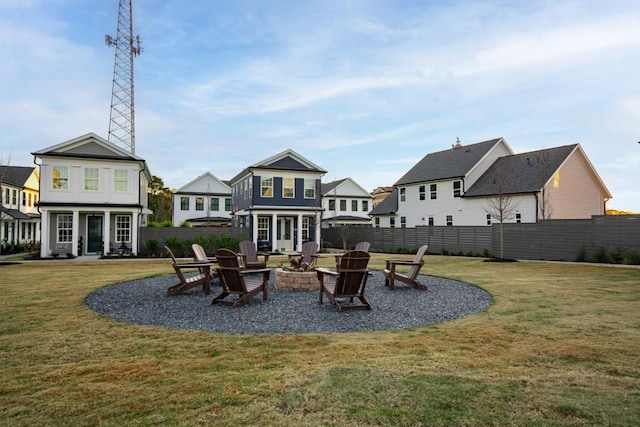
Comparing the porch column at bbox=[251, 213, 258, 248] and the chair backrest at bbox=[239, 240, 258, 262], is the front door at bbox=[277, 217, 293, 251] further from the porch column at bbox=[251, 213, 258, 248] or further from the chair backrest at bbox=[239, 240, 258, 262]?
the chair backrest at bbox=[239, 240, 258, 262]

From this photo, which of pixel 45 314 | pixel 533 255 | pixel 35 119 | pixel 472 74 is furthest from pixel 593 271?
pixel 35 119

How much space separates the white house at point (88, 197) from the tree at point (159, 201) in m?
31.3

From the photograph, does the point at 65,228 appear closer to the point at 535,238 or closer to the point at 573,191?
the point at 535,238

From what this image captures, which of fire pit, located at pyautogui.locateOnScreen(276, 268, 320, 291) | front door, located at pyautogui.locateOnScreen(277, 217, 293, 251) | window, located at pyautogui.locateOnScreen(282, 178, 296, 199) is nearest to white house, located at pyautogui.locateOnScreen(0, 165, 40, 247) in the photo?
front door, located at pyautogui.locateOnScreen(277, 217, 293, 251)

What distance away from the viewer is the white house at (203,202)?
42984 millimetres

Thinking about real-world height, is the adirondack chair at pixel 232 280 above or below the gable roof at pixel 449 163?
below

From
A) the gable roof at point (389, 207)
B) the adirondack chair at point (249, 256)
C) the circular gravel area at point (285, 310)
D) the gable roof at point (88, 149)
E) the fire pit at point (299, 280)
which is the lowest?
the circular gravel area at point (285, 310)

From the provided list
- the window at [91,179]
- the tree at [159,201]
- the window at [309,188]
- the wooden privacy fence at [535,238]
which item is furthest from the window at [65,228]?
the tree at [159,201]

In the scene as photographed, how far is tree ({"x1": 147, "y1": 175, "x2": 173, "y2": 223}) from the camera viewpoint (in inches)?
2256

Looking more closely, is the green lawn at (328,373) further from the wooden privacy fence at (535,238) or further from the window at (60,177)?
the window at (60,177)

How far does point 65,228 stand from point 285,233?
13.4m

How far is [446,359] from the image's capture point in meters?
4.67

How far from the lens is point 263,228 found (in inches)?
1124

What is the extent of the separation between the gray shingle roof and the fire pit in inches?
762
